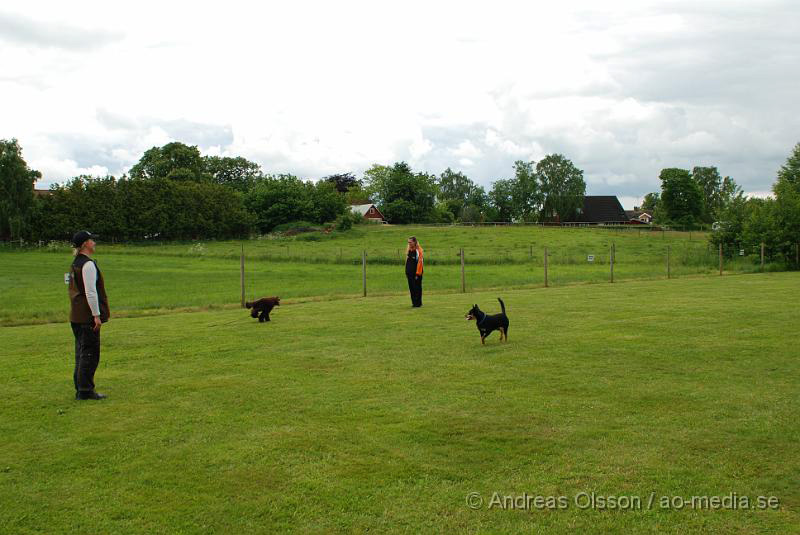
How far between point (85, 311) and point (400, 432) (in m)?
4.30

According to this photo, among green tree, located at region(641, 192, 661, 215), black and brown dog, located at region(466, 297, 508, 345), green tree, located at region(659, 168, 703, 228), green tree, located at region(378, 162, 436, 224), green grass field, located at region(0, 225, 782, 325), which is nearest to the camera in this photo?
black and brown dog, located at region(466, 297, 508, 345)

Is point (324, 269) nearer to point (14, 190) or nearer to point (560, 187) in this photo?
point (14, 190)

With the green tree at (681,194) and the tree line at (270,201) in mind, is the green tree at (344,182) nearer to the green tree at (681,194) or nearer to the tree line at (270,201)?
the tree line at (270,201)

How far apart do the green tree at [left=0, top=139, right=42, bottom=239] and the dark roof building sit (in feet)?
255

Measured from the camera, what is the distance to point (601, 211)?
113062 mm

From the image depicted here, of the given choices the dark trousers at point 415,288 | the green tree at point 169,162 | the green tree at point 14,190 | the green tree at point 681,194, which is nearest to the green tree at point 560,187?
the green tree at point 681,194

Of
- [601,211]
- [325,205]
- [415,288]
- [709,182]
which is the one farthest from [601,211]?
[415,288]

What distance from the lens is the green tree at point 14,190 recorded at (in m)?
67.2

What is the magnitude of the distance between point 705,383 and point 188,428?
20.6 ft

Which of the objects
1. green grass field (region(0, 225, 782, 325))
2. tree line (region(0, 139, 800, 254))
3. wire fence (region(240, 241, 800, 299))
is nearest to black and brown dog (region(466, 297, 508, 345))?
green grass field (region(0, 225, 782, 325))

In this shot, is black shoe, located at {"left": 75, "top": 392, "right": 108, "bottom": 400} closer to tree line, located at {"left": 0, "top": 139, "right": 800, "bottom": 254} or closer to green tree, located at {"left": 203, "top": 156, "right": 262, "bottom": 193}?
tree line, located at {"left": 0, "top": 139, "right": 800, "bottom": 254}

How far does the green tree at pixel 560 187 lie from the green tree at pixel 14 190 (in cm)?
7488

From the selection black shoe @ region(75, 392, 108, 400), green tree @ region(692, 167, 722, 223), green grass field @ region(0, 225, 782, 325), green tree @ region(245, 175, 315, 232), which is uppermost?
green tree @ region(692, 167, 722, 223)

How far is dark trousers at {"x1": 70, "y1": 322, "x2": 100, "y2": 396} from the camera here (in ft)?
27.5
